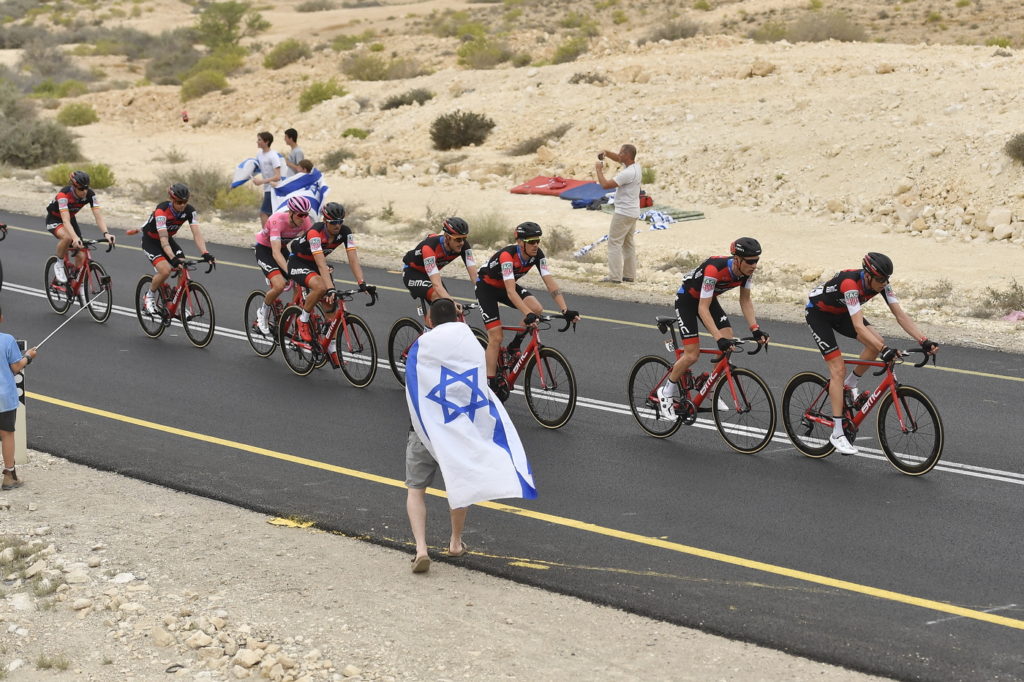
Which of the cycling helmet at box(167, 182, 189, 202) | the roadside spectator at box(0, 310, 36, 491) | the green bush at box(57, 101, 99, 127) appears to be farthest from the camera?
the green bush at box(57, 101, 99, 127)

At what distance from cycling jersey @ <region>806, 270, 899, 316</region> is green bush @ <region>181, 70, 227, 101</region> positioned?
47569 millimetres

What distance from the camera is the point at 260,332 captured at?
14.8 m

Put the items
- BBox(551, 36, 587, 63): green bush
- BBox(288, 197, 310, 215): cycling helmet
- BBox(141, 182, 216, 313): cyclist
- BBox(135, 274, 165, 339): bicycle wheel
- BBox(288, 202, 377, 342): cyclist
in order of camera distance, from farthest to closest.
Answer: BBox(551, 36, 587, 63): green bush < BBox(135, 274, 165, 339): bicycle wheel < BBox(141, 182, 216, 313): cyclist < BBox(288, 197, 310, 215): cycling helmet < BBox(288, 202, 377, 342): cyclist

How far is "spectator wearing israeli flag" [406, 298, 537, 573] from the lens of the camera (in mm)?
7676

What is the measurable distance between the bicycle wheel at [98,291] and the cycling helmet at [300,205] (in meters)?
4.25

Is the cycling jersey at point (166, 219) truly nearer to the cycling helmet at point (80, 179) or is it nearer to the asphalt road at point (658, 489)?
the cycling helmet at point (80, 179)

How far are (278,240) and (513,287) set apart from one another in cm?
378

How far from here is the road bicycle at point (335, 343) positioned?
13.4m

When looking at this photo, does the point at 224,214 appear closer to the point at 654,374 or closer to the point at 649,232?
the point at 649,232

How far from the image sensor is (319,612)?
7.44 meters

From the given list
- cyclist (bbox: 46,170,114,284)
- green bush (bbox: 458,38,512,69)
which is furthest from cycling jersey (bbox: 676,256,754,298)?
green bush (bbox: 458,38,512,69)

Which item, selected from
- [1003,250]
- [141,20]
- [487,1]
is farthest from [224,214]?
[141,20]

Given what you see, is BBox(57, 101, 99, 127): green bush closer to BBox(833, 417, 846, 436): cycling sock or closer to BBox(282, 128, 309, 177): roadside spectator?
BBox(282, 128, 309, 177): roadside spectator

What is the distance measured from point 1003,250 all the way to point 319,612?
65.2 ft
